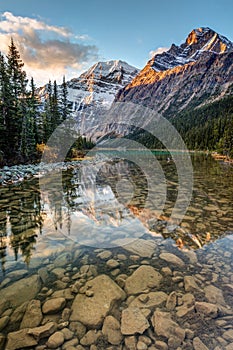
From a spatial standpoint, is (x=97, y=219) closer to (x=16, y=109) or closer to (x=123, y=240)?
(x=123, y=240)

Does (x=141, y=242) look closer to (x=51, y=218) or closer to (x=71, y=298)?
(x=71, y=298)

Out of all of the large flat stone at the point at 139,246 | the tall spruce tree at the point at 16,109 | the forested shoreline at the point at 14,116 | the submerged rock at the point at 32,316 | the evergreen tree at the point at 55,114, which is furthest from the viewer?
the evergreen tree at the point at 55,114

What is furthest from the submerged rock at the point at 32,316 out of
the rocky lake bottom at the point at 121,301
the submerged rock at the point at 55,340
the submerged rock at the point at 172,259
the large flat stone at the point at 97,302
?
the submerged rock at the point at 172,259

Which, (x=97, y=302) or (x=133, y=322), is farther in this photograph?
(x=97, y=302)

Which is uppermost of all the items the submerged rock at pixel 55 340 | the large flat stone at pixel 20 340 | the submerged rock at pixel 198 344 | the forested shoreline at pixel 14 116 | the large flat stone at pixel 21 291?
the forested shoreline at pixel 14 116

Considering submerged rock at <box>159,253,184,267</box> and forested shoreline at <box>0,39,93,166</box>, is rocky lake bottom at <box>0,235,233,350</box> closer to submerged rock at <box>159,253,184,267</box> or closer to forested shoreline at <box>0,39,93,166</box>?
submerged rock at <box>159,253,184,267</box>

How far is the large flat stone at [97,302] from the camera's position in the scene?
313cm

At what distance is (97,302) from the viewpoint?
348cm

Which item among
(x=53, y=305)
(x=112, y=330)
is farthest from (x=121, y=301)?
(x=53, y=305)

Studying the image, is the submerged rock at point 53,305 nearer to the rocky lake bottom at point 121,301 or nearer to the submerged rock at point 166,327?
the rocky lake bottom at point 121,301

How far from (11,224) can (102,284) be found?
4.64m

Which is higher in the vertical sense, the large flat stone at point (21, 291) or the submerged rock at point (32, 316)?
the submerged rock at point (32, 316)

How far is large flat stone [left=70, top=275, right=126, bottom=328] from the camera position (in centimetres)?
313

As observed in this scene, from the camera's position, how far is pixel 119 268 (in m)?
4.54
